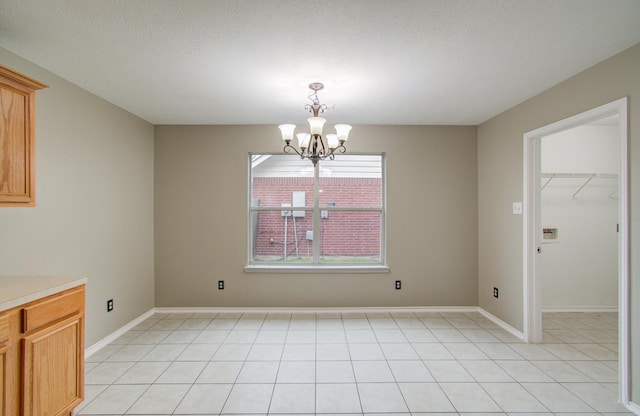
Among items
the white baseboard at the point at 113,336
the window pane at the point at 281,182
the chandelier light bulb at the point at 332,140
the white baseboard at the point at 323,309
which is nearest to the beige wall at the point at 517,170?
the white baseboard at the point at 323,309

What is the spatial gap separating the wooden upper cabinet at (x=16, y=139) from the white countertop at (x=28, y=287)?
1.43 feet

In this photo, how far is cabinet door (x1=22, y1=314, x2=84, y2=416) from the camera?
156 centimetres

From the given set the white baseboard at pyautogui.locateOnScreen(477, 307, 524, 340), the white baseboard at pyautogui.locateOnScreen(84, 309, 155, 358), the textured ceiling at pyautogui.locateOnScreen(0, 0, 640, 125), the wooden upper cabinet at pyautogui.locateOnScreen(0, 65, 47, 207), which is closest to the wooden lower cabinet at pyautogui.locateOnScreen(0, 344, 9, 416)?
A: the wooden upper cabinet at pyautogui.locateOnScreen(0, 65, 47, 207)

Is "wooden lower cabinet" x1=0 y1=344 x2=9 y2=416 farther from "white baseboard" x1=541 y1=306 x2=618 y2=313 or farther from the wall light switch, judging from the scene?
"white baseboard" x1=541 y1=306 x2=618 y2=313

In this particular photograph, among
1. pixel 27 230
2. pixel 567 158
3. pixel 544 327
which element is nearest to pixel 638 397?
pixel 544 327

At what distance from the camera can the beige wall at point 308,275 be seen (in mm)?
3857

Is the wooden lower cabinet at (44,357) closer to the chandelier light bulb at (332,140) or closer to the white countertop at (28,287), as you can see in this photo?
the white countertop at (28,287)

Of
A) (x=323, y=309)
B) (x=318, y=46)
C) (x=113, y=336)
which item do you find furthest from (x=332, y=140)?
(x=113, y=336)

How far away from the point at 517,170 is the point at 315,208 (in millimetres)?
2250

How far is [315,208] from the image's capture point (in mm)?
4004

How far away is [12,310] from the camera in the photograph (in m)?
1.49

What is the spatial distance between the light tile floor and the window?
2.74 feet

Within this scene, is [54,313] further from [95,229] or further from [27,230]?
[95,229]

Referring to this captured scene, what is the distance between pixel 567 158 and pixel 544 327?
2.10 meters
